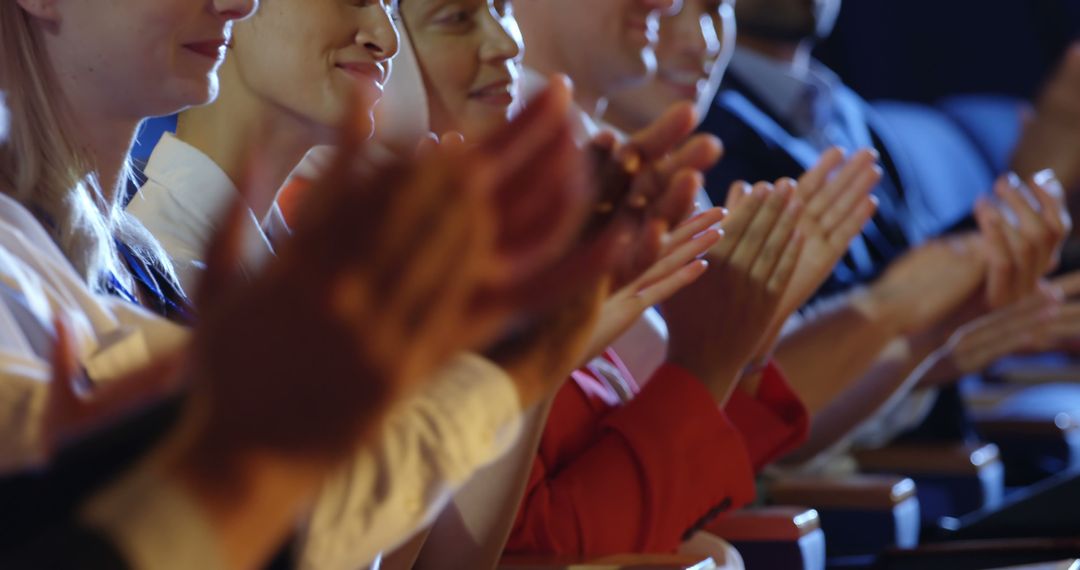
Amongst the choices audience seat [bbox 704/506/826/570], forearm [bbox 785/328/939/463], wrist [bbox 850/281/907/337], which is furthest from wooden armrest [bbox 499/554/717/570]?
wrist [bbox 850/281/907/337]

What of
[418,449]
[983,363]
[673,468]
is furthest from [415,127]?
[983,363]

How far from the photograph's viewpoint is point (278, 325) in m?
0.43

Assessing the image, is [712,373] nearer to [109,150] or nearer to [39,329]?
[109,150]

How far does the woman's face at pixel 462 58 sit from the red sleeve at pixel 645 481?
0.80ft

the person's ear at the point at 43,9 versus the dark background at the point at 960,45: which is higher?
the person's ear at the point at 43,9

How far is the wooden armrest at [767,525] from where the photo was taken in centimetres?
122

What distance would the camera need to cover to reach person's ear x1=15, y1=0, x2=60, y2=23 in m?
0.83

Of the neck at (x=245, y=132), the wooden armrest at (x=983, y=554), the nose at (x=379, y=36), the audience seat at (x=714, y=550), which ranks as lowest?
the wooden armrest at (x=983, y=554)

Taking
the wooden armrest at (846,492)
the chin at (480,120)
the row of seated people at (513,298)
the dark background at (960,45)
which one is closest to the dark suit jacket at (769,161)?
the row of seated people at (513,298)

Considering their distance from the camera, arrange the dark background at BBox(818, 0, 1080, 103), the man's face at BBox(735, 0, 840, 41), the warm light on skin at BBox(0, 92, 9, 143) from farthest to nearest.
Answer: the dark background at BBox(818, 0, 1080, 103)
the man's face at BBox(735, 0, 840, 41)
the warm light on skin at BBox(0, 92, 9, 143)

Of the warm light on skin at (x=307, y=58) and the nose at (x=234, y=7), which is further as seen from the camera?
the warm light on skin at (x=307, y=58)

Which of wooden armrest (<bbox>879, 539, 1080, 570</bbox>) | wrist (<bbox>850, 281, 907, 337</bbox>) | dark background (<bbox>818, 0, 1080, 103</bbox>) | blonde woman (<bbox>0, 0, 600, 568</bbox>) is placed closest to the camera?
blonde woman (<bbox>0, 0, 600, 568</bbox>)

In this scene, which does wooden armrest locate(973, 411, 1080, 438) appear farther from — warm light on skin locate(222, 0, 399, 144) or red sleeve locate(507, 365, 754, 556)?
warm light on skin locate(222, 0, 399, 144)

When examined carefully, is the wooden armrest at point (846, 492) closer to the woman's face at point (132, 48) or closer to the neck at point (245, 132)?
the neck at point (245, 132)
